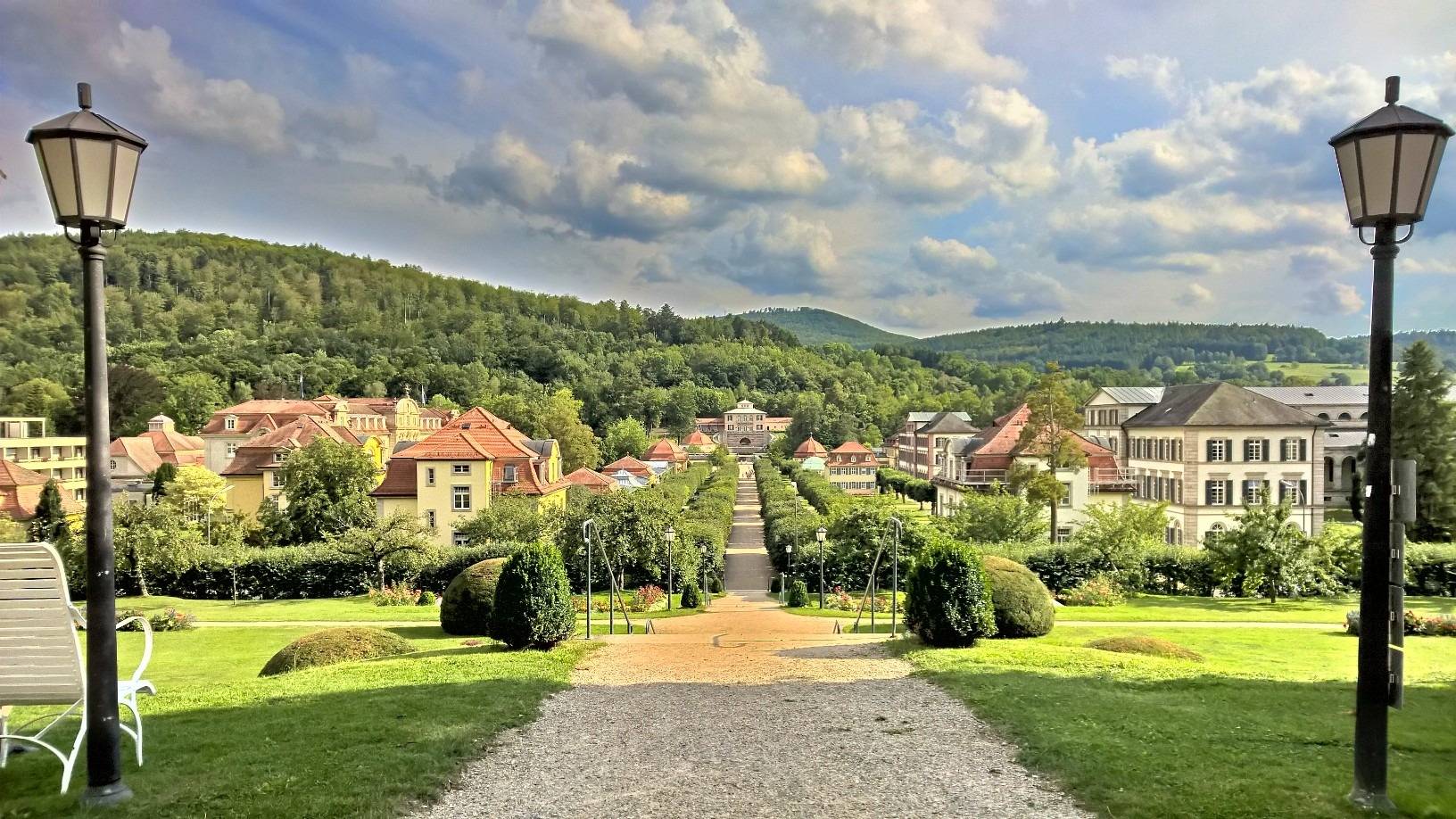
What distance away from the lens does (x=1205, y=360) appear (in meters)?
191

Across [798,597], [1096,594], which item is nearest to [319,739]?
[798,597]

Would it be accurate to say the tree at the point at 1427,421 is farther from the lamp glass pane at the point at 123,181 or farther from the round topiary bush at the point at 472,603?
the lamp glass pane at the point at 123,181

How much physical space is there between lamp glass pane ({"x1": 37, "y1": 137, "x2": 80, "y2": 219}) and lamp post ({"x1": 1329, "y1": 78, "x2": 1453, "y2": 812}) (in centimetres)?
789

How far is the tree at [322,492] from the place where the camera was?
40625mm

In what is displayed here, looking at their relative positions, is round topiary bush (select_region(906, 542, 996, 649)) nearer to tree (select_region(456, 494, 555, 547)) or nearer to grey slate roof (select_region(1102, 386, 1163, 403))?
tree (select_region(456, 494, 555, 547))

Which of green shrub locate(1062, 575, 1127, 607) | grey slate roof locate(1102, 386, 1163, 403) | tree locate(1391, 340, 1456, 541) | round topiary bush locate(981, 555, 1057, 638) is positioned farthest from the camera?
grey slate roof locate(1102, 386, 1163, 403)

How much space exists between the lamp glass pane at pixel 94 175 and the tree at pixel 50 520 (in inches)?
1285

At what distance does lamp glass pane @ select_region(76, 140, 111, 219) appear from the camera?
5602 mm

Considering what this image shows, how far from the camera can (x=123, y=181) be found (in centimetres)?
579

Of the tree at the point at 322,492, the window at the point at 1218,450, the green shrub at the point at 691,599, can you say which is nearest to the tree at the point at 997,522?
the green shrub at the point at 691,599

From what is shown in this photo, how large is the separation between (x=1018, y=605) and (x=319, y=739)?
11669 mm

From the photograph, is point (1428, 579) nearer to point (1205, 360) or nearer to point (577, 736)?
point (577, 736)

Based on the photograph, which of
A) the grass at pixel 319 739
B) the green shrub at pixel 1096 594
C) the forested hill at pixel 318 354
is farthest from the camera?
the forested hill at pixel 318 354

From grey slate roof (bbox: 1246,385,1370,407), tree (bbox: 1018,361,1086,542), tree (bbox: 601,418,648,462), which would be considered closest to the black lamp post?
tree (bbox: 1018,361,1086,542)
